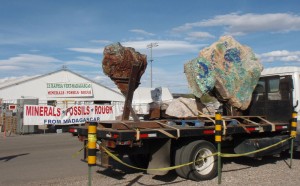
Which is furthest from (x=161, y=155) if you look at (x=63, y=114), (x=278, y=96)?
(x=63, y=114)

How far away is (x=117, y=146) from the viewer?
7.80 meters

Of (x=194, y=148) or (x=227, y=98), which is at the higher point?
(x=227, y=98)

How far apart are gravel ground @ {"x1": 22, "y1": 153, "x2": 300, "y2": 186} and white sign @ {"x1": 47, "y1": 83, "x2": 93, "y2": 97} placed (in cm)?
3433

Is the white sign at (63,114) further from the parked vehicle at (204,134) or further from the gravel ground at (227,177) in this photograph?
the parked vehicle at (204,134)

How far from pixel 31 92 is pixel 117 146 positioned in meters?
36.8

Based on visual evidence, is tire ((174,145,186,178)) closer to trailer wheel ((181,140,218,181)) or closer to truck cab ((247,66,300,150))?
trailer wheel ((181,140,218,181))

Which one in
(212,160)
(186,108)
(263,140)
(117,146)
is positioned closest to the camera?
(117,146)

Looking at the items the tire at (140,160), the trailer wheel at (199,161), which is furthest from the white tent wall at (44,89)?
the trailer wheel at (199,161)

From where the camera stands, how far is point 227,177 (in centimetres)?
870

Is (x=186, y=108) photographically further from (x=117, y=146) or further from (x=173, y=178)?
(x=117, y=146)

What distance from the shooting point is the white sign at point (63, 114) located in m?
24.1

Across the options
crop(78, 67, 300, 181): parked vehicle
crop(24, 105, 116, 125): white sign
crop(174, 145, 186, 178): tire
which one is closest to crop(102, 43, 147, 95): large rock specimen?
crop(78, 67, 300, 181): parked vehicle

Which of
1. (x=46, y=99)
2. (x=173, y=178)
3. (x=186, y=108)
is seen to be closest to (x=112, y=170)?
(x=173, y=178)

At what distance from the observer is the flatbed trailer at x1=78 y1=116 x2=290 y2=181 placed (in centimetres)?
760
